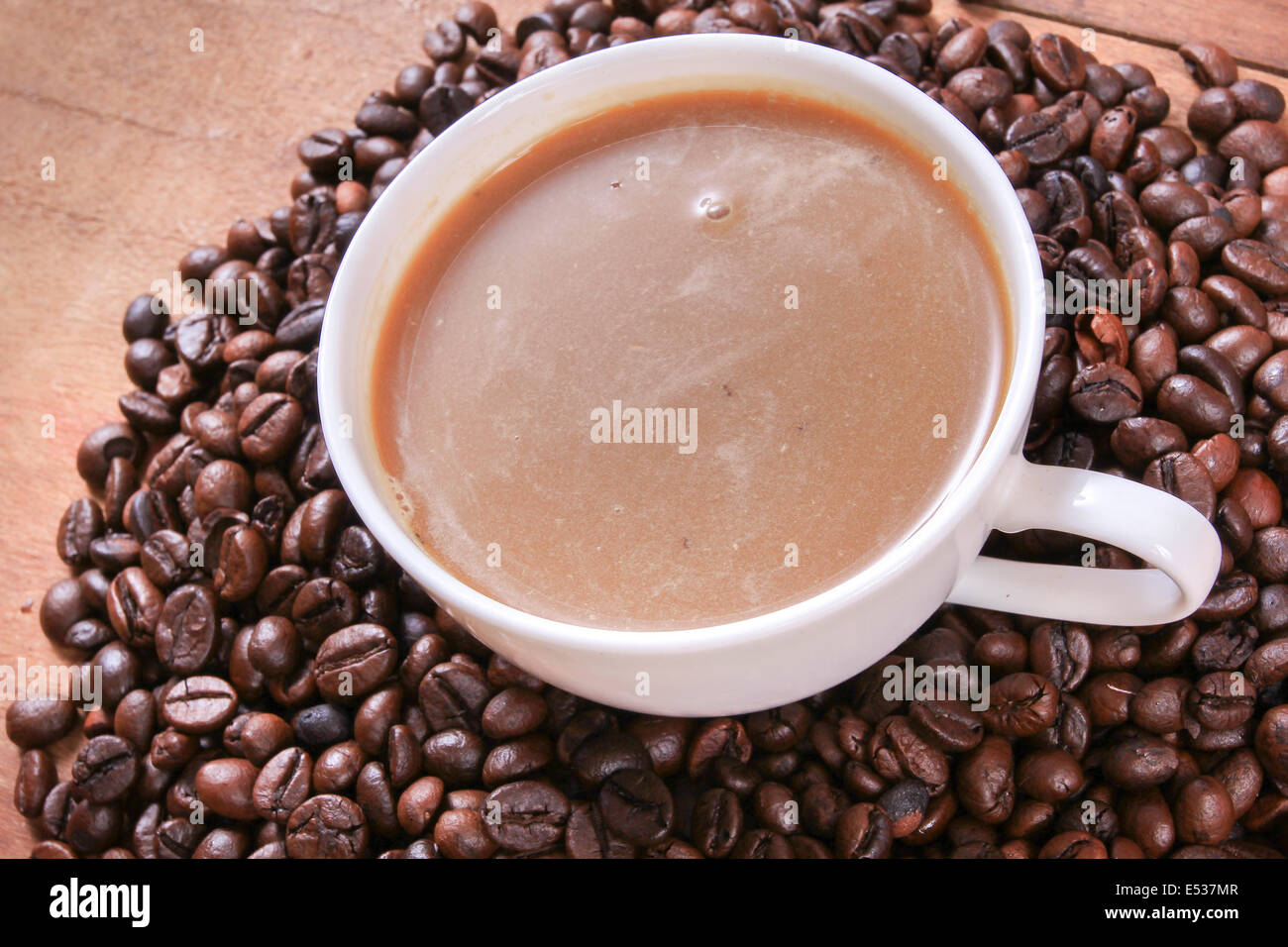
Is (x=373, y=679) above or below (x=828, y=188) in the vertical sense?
below

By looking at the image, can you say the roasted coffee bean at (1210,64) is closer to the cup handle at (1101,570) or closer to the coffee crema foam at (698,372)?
the coffee crema foam at (698,372)

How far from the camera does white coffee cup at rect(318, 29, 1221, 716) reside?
101 cm

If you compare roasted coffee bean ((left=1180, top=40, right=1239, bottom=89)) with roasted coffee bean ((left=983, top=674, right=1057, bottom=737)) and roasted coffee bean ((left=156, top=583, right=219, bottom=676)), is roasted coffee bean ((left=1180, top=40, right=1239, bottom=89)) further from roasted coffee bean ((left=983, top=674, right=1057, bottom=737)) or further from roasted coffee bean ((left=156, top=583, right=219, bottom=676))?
roasted coffee bean ((left=156, top=583, right=219, bottom=676))

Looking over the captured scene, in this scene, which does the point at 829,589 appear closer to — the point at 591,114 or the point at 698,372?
the point at 698,372

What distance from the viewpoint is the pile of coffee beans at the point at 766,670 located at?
1289mm

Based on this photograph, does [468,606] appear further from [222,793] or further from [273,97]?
[273,97]

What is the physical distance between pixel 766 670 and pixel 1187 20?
127 cm

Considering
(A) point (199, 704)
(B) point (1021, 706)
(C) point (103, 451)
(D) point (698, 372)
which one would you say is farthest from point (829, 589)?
(C) point (103, 451)

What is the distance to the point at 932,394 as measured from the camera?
1.13 metres

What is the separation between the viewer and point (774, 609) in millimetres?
1062

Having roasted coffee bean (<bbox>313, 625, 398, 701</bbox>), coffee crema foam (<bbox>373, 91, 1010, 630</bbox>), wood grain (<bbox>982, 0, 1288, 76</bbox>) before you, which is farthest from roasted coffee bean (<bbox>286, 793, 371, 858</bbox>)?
wood grain (<bbox>982, 0, 1288, 76</bbox>)
